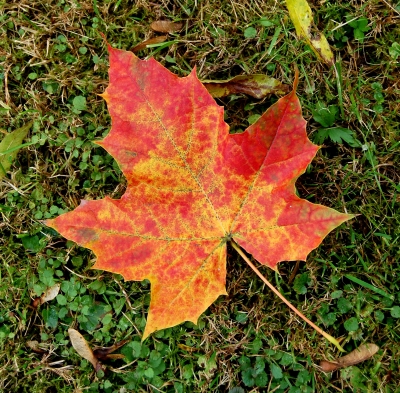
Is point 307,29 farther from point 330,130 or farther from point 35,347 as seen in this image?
point 35,347

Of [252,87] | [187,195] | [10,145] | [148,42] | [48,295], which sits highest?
[148,42]

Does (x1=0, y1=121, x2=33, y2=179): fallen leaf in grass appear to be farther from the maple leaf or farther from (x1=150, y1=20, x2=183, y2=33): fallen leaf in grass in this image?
(x1=150, y1=20, x2=183, y2=33): fallen leaf in grass

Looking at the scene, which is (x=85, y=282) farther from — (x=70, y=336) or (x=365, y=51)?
(x=365, y=51)

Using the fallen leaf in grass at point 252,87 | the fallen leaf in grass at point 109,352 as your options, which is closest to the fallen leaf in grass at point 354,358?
the fallen leaf in grass at point 109,352

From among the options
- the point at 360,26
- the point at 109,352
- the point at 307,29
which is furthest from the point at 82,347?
the point at 360,26

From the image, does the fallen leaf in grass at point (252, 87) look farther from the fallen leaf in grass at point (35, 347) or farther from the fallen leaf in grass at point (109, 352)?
the fallen leaf in grass at point (35, 347)

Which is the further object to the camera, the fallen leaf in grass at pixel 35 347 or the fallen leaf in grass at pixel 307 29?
the fallen leaf in grass at pixel 35 347

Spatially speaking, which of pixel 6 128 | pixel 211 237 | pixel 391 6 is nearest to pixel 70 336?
pixel 211 237
